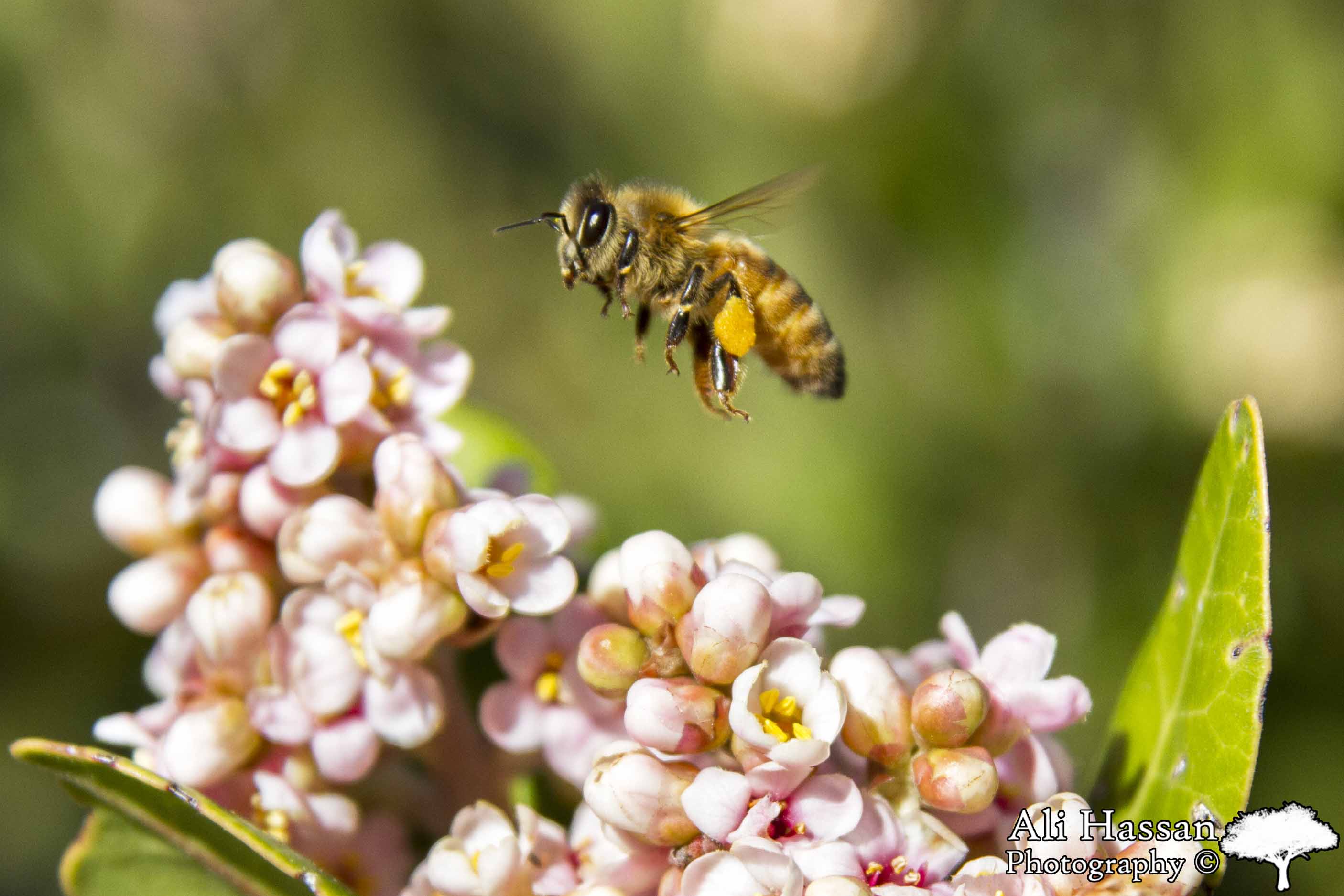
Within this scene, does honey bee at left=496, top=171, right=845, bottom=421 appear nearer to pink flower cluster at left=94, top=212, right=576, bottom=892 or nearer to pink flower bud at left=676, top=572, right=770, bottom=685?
pink flower cluster at left=94, top=212, right=576, bottom=892

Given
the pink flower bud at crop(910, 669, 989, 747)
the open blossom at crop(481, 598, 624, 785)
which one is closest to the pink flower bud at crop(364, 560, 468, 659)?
the open blossom at crop(481, 598, 624, 785)

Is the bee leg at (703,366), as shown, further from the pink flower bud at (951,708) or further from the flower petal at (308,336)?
the pink flower bud at (951,708)

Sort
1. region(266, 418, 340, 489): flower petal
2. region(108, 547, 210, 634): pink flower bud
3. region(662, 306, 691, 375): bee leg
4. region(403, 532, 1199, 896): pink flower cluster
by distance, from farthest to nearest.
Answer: region(662, 306, 691, 375): bee leg < region(108, 547, 210, 634): pink flower bud < region(266, 418, 340, 489): flower petal < region(403, 532, 1199, 896): pink flower cluster

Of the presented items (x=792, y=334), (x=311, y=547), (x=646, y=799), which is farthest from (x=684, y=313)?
(x=646, y=799)

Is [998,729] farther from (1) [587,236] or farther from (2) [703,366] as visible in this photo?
(1) [587,236]

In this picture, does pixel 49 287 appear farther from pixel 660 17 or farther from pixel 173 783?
pixel 173 783

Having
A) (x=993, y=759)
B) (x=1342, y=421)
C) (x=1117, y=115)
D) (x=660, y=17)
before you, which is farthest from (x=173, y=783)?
(x=660, y=17)
